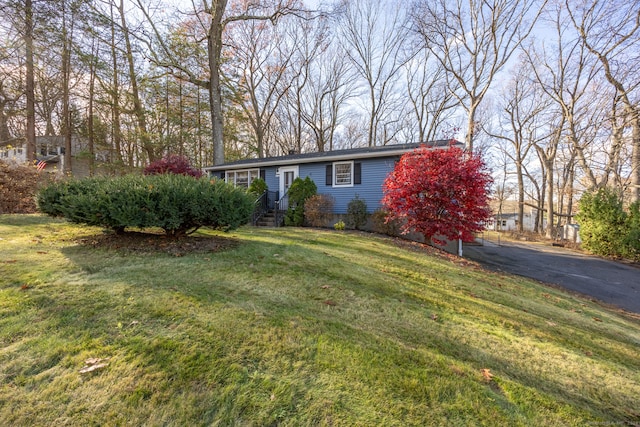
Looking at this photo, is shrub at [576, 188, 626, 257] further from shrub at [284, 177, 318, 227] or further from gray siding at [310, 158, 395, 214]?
shrub at [284, 177, 318, 227]

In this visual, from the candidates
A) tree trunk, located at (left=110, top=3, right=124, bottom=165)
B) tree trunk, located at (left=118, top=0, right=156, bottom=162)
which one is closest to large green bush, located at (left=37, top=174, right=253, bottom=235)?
tree trunk, located at (left=118, top=0, right=156, bottom=162)

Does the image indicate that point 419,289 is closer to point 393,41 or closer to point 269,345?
point 269,345

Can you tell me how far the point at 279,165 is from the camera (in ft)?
Answer: 47.0

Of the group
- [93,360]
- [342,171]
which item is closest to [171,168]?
[342,171]

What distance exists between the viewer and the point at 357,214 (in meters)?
11.1

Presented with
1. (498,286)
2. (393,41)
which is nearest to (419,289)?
(498,286)

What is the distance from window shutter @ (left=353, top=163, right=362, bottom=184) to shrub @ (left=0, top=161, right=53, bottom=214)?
10511 millimetres

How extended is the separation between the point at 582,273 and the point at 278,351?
11.3 metres

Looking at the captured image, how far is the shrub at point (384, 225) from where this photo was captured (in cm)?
1016

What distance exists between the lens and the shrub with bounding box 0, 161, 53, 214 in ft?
26.4

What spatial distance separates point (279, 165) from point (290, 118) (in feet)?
39.8

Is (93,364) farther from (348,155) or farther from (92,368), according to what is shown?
(348,155)

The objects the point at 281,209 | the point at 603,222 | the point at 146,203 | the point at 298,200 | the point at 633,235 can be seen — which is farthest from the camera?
the point at 281,209

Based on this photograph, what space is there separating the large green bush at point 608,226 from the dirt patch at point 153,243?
15.1 meters
